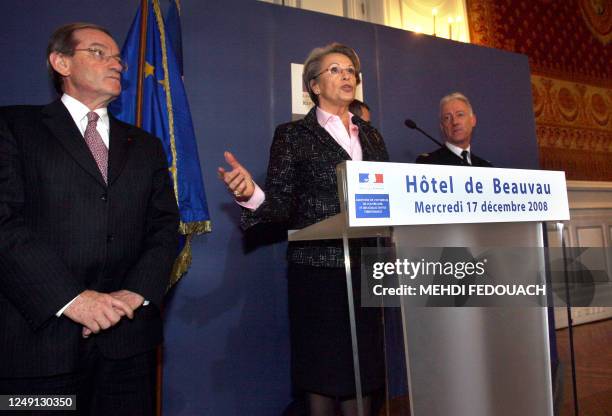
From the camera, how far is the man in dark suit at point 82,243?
120 centimetres

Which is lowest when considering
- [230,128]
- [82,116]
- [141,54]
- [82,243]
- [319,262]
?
[319,262]

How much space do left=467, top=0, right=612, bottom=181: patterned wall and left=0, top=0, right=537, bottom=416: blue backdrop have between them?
6.74 feet

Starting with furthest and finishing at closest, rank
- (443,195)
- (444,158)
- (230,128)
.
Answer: (230,128) → (444,158) → (443,195)

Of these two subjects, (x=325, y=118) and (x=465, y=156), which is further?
(x=465, y=156)

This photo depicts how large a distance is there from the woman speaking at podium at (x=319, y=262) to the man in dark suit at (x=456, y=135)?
774 mm

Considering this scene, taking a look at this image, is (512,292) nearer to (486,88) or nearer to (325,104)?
(325,104)

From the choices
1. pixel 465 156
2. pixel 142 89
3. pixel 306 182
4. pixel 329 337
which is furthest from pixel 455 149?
pixel 142 89

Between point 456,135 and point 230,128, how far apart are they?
47.8 inches

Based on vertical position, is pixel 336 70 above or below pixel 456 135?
above

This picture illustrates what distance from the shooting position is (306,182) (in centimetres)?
159

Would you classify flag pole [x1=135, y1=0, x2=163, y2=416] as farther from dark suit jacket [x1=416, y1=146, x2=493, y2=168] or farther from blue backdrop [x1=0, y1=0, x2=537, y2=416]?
dark suit jacket [x1=416, y1=146, x2=493, y2=168]

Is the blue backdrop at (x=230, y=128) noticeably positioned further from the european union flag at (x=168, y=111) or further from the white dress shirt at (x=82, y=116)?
the white dress shirt at (x=82, y=116)

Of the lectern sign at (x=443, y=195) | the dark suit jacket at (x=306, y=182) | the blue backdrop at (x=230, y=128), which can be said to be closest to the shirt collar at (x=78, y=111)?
the dark suit jacket at (x=306, y=182)

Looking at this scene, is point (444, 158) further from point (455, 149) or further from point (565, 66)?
point (565, 66)
